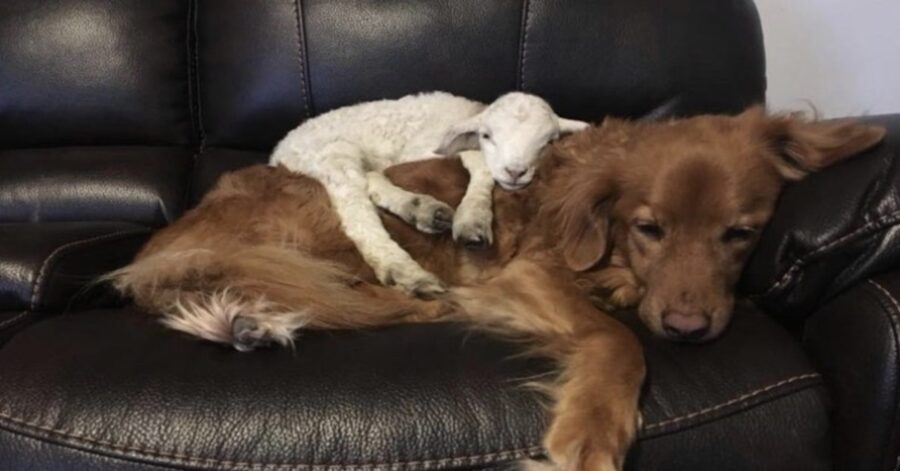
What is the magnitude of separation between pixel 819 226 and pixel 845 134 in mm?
255

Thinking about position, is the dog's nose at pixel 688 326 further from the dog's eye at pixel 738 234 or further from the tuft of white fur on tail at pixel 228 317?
the tuft of white fur on tail at pixel 228 317

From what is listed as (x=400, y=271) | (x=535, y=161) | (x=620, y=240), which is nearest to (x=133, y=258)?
(x=400, y=271)

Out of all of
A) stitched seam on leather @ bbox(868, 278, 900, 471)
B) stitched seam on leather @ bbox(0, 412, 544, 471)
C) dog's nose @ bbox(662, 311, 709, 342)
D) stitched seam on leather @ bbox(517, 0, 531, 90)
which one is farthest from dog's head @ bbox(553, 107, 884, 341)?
stitched seam on leather @ bbox(517, 0, 531, 90)

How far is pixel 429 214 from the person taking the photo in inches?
66.2

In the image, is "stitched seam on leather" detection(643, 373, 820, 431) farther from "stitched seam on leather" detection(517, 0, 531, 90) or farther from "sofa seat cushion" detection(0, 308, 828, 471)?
"stitched seam on leather" detection(517, 0, 531, 90)

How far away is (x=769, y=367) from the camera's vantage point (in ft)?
3.97

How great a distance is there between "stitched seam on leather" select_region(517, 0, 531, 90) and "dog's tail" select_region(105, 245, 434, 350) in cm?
76

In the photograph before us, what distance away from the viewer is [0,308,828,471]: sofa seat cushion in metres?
1.10

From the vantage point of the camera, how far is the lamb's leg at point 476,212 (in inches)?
63.8

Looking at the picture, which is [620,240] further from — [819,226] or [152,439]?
[152,439]

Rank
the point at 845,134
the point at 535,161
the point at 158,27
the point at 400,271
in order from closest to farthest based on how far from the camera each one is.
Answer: the point at 845,134
the point at 400,271
the point at 535,161
the point at 158,27

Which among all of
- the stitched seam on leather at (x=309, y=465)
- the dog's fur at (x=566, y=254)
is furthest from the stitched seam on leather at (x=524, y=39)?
the stitched seam on leather at (x=309, y=465)

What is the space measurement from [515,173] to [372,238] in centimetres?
32

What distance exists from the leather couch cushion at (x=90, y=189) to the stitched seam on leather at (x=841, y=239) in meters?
1.49
